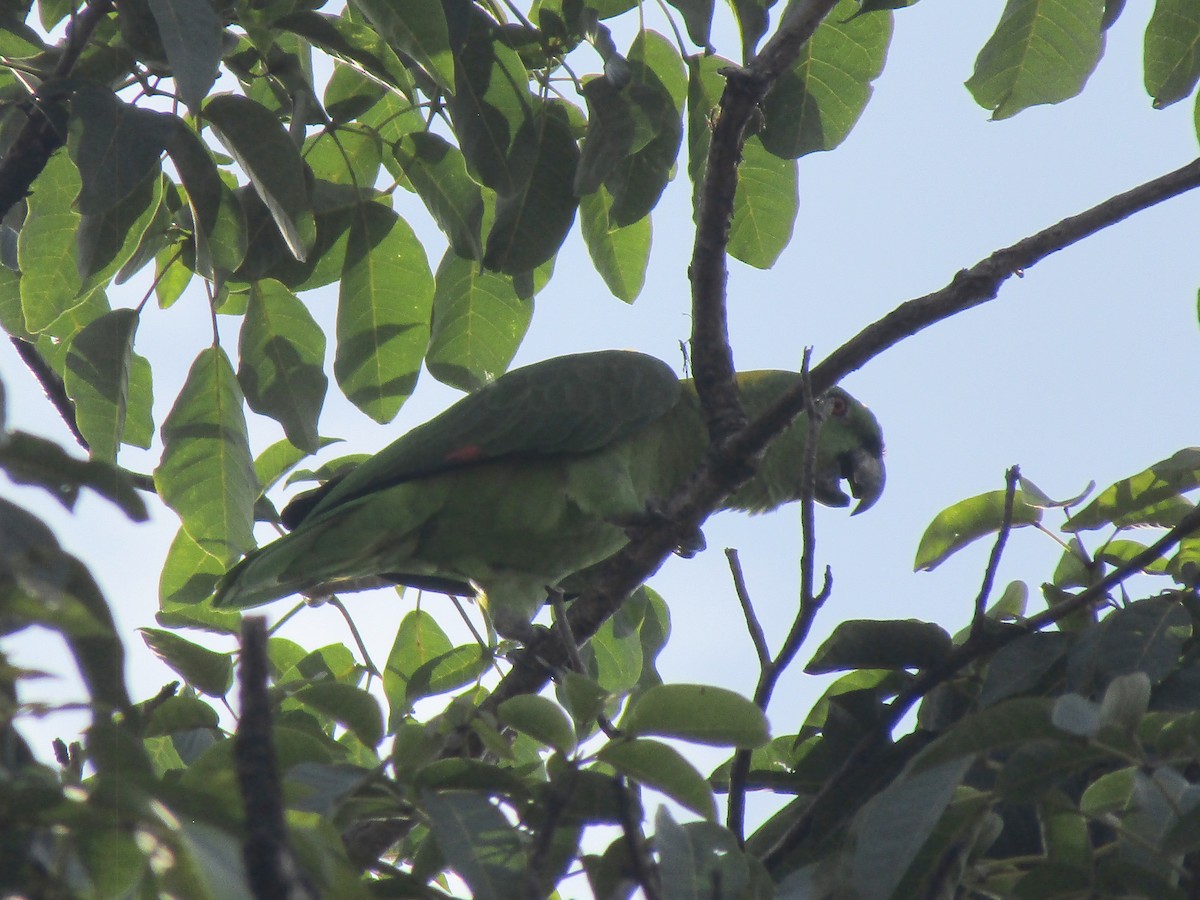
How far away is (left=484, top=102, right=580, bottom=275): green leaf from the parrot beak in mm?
2180

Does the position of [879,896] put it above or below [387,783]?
below

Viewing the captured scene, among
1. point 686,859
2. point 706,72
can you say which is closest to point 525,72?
point 706,72

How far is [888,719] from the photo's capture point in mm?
2246

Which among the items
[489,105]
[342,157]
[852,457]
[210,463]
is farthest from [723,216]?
[852,457]

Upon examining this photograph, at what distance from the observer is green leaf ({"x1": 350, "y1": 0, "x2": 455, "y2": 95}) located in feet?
7.50

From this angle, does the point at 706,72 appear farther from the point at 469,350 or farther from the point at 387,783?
the point at 387,783

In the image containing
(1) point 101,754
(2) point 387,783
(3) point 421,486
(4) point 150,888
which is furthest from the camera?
(3) point 421,486

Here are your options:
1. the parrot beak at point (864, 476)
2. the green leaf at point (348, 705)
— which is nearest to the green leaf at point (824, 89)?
the green leaf at point (348, 705)

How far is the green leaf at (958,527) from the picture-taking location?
274cm

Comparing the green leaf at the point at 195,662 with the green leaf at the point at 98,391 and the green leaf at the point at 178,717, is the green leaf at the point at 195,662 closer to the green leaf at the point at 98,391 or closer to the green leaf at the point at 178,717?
the green leaf at the point at 178,717

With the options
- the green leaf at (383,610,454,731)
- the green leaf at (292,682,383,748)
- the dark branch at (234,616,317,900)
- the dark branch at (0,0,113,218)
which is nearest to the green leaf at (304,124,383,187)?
the dark branch at (0,0,113,218)

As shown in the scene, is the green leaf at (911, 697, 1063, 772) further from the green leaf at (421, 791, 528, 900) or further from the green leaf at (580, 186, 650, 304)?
the green leaf at (580, 186, 650, 304)

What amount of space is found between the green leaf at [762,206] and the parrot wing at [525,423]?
874 mm

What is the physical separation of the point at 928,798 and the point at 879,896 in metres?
0.13
